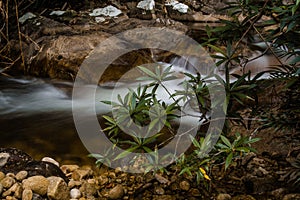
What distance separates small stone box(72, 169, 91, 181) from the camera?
6.79 feet

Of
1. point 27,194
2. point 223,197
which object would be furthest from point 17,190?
point 223,197

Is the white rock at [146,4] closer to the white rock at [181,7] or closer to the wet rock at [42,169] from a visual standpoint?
the white rock at [181,7]

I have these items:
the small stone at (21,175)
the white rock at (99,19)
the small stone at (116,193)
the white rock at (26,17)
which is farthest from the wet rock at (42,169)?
the white rock at (26,17)

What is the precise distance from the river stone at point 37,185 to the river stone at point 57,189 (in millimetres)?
25

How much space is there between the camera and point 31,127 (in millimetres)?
2877

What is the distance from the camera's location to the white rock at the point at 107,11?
4.91 metres

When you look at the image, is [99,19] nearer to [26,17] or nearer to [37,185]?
[26,17]

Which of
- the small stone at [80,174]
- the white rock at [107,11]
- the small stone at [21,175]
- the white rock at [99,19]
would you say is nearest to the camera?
the small stone at [21,175]

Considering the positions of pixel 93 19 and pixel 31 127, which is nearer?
pixel 31 127

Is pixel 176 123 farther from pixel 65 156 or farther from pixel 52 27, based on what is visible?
pixel 52 27

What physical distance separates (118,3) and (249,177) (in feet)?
13.0

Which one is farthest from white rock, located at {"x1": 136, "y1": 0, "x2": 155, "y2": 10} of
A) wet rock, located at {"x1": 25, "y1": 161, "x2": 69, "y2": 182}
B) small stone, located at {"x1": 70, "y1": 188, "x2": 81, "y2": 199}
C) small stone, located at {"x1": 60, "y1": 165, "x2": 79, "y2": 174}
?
small stone, located at {"x1": 70, "y1": 188, "x2": 81, "y2": 199}

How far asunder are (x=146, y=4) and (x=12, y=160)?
142 inches

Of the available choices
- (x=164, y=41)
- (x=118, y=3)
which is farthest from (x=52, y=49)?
(x=118, y=3)
